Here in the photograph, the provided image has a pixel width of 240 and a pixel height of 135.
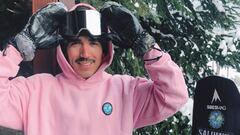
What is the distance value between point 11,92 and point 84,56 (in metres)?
0.34

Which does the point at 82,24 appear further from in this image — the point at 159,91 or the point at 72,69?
the point at 159,91

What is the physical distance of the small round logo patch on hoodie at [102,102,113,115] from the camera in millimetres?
2055

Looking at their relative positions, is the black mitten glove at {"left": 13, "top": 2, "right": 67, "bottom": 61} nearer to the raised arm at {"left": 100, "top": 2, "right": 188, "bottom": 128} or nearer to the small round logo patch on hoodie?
the raised arm at {"left": 100, "top": 2, "right": 188, "bottom": 128}

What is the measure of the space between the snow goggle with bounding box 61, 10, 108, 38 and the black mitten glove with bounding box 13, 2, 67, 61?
0.18 ft

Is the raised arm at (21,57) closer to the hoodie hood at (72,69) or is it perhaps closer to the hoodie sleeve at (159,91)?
the hoodie hood at (72,69)

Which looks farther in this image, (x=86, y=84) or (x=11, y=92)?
(x=86, y=84)

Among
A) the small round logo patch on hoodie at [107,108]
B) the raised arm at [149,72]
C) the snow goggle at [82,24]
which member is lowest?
the small round logo patch on hoodie at [107,108]

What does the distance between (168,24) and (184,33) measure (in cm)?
17

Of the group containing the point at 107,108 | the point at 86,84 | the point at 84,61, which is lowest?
the point at 107,108

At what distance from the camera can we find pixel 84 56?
6.65ft

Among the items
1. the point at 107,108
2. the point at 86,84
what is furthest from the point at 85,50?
the point at 107,108

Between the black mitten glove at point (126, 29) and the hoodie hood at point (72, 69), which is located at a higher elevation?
the black mitten glove at point (126, 29)

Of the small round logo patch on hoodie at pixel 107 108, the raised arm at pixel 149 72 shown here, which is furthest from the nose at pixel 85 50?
the small round logo patch on hoodie at pixel 107 108

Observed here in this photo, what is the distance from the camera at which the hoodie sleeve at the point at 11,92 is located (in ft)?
6.28
